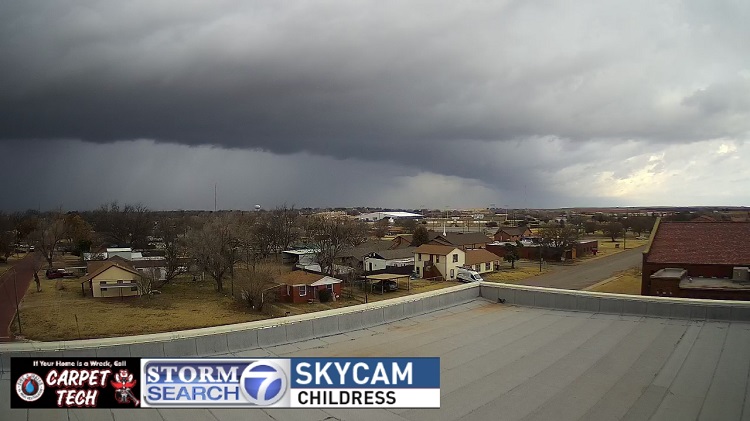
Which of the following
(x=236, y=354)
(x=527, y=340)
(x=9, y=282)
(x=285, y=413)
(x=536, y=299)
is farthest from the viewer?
(x=9, y=282)

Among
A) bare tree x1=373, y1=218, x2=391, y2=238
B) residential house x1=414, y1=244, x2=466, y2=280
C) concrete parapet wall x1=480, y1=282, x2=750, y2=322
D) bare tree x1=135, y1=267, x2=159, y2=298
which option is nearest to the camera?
concrete parapet wall x1=480, y1=282, x2=750, y2=322

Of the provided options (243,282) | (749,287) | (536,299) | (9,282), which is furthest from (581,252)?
(9,282)

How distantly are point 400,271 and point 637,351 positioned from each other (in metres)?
34.8

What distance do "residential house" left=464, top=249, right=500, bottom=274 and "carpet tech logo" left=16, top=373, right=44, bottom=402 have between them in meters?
37.0

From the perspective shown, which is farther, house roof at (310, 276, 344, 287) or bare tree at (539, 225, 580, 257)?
bare tree at (539, 225, 580, 257)

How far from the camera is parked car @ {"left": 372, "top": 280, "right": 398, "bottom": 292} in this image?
3275 centimetres

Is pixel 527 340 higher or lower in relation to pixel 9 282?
higher

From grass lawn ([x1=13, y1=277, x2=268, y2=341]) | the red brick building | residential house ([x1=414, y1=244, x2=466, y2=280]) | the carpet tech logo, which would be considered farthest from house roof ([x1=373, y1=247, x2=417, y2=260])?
the carpet tech logo

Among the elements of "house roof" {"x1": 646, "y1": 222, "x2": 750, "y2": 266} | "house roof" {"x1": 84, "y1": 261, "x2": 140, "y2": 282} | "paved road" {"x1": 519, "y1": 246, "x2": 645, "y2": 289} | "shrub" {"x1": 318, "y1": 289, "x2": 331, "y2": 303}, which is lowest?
"shrub" {"x1": 318, "y1": 289, "x2": 331, "y2": 303}

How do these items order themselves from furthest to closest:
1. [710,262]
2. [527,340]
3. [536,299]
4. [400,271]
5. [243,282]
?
[400,271]
[243,282]
[710,262]
[536,299]
[527,340]

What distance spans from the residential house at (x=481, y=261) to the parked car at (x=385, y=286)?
354 inches

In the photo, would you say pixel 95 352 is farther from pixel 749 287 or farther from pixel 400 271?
pixel 400 271

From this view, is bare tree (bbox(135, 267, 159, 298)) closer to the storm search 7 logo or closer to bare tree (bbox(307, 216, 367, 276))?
bare tree (bbox(307, 216, 367, 276))

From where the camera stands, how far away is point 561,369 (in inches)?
208
